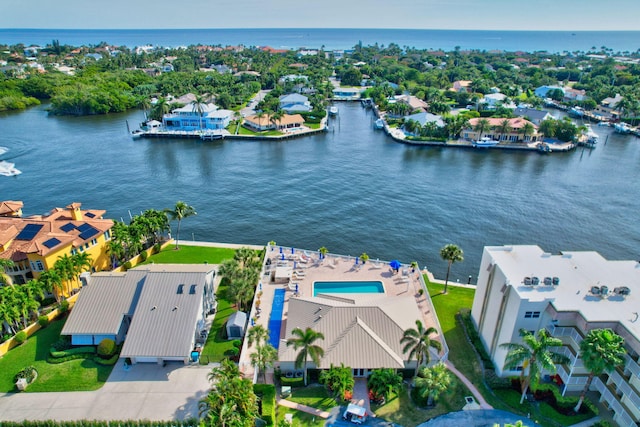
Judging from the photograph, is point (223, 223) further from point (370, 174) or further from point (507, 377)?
point (507, 377)

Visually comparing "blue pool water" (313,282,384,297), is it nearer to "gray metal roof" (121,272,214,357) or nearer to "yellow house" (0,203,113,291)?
"gray metal roof" (121,272,214,357)

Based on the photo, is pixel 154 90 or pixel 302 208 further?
pixel 154 90

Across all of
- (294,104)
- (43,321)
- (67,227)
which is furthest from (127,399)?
(294,104)

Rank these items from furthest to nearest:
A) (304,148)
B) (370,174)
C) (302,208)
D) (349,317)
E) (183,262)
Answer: (304,148), (370,174), (302,208), (183,262), (349,317)

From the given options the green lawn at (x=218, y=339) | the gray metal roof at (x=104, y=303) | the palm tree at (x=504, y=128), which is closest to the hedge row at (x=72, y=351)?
the gray metal roof at (x=104, y=303)

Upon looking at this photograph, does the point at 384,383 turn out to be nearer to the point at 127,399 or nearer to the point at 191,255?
the point at 127,399

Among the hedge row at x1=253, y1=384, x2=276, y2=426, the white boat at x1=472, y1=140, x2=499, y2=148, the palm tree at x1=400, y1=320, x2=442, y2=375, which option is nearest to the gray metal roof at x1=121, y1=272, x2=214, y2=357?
the hedge row at x1=253, y1=384, x2=276, y2=426

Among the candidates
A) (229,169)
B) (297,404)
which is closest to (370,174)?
(229,169)
